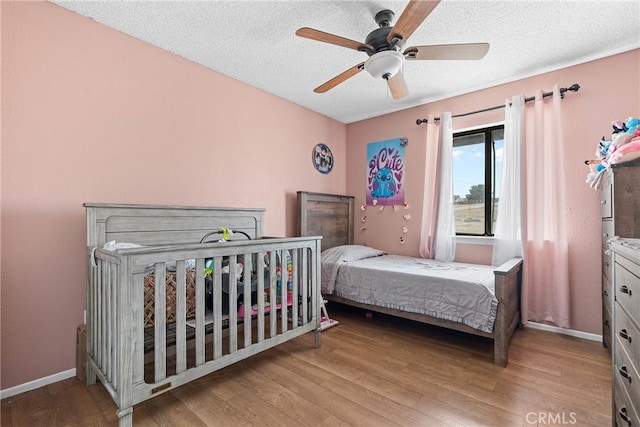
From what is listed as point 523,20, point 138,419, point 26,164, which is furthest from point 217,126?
point 523,20

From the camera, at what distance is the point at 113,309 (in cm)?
141

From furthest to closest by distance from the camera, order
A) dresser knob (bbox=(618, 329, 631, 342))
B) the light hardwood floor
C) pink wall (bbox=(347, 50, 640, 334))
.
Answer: pink wall (bbox=(347, 50, 640, 334)) < the light hardwood floor < dresser knob (bbox=(618, 329, 631, 342))

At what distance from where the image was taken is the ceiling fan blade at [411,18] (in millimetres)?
1337

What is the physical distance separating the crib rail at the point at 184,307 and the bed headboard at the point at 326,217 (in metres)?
1.11

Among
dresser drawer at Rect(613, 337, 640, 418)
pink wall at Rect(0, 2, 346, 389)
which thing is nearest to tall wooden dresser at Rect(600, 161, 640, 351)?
dresser drawer at Rect(613, 337, 640, 418)

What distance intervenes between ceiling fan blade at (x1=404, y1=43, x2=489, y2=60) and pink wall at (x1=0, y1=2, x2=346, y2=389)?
1.77 m

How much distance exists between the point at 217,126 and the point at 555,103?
2.99m

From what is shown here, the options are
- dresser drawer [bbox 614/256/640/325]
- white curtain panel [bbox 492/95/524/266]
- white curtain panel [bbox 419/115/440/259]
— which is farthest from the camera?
white curtain panel [bbox 419/115/440/259]

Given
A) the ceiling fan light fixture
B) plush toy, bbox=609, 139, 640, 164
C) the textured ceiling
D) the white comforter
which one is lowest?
the white comforter

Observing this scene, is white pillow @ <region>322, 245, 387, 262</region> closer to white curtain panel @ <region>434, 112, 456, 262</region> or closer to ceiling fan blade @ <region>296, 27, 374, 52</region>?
white curtain panel @ <region>434, 112, 456, 262</region>

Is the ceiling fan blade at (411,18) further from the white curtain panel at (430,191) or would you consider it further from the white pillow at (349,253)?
the white pillow at (349,253)

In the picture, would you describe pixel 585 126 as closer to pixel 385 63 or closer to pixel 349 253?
pixel 385 63

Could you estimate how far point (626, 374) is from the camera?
1061 mm

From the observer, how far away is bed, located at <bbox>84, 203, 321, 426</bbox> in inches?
53.7
